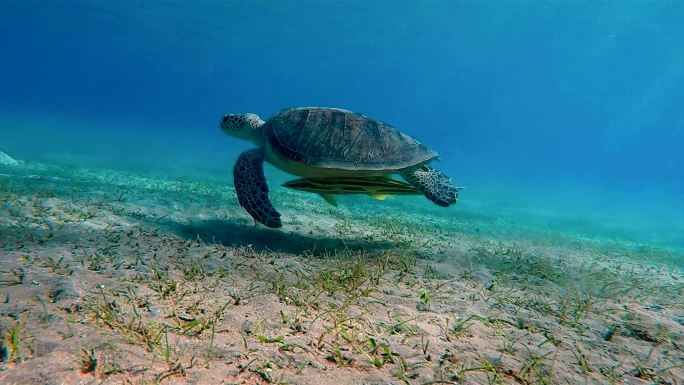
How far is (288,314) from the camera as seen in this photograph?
2.70 m

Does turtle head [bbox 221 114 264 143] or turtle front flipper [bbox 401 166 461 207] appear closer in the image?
turtle front flipper [bbox 401 166 461 207]

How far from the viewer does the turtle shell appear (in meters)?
5.21

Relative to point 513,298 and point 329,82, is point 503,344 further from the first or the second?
point 329,82

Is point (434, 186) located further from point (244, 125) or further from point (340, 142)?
point (244, 125)

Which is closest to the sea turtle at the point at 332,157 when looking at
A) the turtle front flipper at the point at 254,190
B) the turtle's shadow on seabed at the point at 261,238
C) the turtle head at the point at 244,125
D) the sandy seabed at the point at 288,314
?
the turtle front flipper at the point at 254,190

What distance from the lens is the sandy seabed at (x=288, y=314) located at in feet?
6.44

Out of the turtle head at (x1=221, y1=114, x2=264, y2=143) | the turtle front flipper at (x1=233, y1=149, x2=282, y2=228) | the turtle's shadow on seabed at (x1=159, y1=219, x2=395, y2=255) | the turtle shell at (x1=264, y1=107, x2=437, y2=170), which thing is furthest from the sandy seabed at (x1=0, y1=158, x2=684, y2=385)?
the turtle head at (x1=221, y1=114, x2=264, y2=143)

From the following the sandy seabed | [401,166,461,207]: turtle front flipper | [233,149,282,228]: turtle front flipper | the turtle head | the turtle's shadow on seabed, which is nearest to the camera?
the sandy seabed

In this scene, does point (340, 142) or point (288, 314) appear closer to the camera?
point (288, 314)

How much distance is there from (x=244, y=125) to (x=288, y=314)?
16.4ft

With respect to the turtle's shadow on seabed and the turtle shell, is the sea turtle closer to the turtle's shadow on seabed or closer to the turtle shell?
the turtle shell

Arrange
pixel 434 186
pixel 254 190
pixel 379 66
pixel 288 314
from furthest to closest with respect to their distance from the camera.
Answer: pixel 379 66 → pixel 434 186 → pixel 254 190 → pixel 288 314

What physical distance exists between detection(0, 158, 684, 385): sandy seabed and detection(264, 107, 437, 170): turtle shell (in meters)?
1.41

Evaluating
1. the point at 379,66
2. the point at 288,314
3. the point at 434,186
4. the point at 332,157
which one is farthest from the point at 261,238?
the point at 379,66
